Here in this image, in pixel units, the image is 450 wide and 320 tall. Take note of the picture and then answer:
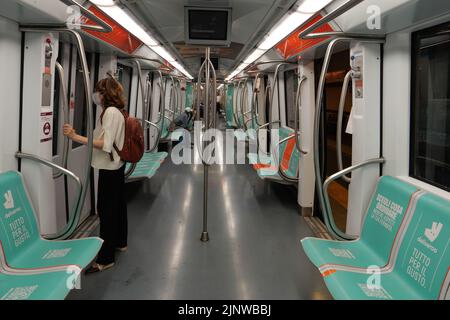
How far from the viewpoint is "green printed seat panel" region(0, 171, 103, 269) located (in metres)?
2.39

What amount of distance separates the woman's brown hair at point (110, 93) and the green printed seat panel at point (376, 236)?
1.92 m

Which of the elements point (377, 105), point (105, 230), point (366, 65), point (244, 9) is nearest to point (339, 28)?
point (366, 65)

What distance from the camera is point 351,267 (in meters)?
2.43

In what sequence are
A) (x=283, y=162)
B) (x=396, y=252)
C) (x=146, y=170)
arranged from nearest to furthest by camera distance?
(x=396, y=252), (x=146, y=170), (x=283, y=162)

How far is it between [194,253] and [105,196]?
1.02m

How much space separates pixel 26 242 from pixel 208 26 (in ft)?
8.66

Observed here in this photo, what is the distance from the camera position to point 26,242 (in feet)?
8.50

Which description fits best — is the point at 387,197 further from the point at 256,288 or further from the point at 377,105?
A: the point at 256,288

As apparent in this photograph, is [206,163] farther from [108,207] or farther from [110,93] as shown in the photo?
[110,93]

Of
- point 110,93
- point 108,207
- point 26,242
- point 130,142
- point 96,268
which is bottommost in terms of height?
point 96,268

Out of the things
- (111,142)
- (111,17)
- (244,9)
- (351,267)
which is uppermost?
(244,9)

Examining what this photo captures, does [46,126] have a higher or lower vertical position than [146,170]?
higher

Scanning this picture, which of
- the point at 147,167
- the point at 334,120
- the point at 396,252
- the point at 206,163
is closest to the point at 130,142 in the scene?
the point at 206,163
